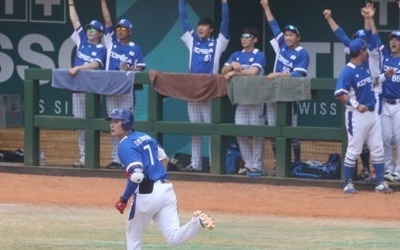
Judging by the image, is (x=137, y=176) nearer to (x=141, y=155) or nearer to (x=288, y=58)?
(x=141, y=155)

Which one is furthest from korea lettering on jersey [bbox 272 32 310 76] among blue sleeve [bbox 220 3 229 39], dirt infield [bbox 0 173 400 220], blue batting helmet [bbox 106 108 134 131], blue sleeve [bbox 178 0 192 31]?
blue batting helmet [bbox 106 108 134 131]

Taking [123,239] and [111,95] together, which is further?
[111,95]

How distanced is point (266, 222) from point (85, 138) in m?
4.04

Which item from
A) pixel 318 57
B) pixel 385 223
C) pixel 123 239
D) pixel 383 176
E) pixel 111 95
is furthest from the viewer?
pixel 318 57

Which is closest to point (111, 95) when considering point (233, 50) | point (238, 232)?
point (233, 50)

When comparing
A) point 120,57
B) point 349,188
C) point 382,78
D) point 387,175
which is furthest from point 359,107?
point 120,57

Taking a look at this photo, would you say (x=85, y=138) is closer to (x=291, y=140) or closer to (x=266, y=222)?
(x=291, y=140)

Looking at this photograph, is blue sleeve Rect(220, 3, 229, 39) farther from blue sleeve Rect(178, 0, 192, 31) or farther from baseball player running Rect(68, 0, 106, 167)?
baseball player running Rect(68, 0, 106, 167)

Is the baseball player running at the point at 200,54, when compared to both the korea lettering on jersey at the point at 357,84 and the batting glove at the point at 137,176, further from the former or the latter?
the batting glove at the point at 137,176

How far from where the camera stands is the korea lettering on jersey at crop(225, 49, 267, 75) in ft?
51.1

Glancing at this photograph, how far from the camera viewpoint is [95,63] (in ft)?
53.7

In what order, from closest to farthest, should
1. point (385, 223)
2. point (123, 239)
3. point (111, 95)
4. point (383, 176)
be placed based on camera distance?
point (123, 239) → point (385, 223) → point (383, 176) → point (111, 95)

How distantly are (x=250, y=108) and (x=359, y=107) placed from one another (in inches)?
71.7

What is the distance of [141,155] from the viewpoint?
10.1 m
